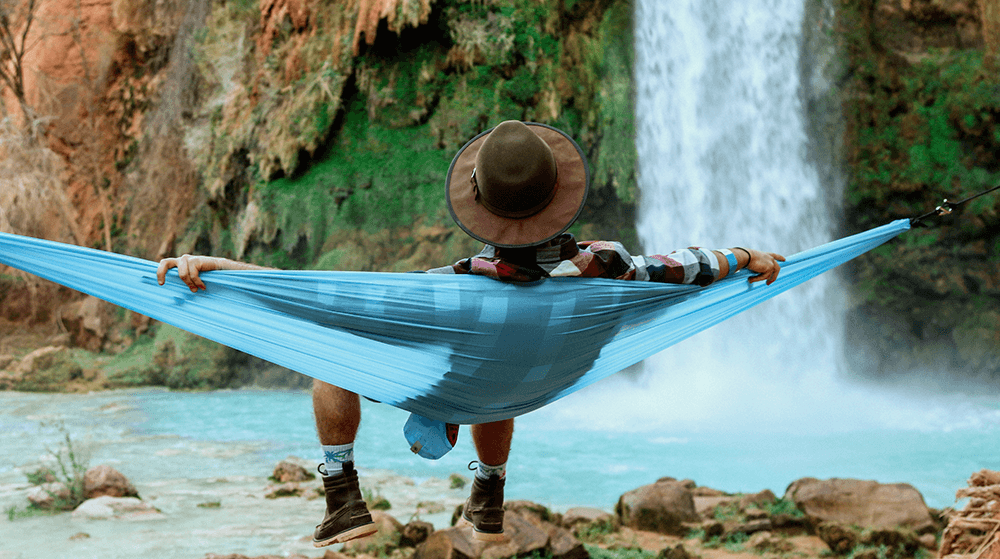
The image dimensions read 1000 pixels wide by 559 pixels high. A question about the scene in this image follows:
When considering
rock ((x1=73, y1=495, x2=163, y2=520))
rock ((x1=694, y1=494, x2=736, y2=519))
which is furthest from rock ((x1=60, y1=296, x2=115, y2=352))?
rock ((x1=694, y1=494, x2=736, y2=519))

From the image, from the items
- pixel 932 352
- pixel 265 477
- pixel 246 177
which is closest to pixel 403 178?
pixel 246 177

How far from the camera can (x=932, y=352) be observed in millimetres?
8625

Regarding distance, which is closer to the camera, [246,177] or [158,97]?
[246,177]

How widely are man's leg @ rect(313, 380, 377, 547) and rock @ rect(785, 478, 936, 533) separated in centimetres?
264

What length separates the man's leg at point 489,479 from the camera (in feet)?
5.74

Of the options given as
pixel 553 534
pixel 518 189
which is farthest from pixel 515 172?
pixel 553 534

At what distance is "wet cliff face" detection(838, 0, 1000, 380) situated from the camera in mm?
8188

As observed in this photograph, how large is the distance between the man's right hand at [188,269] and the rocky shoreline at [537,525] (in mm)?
1807

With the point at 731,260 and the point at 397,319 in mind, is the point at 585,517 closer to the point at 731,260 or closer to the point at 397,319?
the point at 731,260

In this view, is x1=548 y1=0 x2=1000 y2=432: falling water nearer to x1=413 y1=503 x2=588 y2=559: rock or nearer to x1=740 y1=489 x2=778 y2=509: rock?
x1=740 y1=489 x2=778 y2=509: rock

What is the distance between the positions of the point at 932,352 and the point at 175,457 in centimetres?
807

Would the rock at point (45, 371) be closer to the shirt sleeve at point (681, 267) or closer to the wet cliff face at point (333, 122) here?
the wet cliff face at point (333, 122)

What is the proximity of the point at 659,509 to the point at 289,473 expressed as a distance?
227 cm

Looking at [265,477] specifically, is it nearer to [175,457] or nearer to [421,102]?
[175,457]
